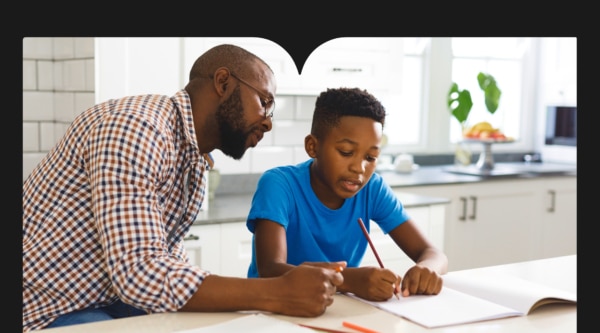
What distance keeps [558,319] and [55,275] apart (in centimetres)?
99

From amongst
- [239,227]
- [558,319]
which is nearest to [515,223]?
[239,227]

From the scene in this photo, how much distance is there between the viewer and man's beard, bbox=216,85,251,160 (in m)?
1.56

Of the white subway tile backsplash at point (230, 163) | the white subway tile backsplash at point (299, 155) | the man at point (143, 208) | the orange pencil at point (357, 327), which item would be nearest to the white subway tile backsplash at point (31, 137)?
the white subway tile backsplash at point (230, 163)

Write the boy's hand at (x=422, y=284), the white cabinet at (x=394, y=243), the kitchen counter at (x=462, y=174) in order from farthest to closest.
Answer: the kitchen counter at (x=462, y=174) < the white cabinet at (x=394, y=243) < the boy's hand at (x=422, y=284)

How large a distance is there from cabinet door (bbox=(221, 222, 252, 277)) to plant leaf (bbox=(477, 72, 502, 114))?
2135 millimetres

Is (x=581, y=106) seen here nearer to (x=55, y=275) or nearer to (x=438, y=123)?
(x=55, y=275)

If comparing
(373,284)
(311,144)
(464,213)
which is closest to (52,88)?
(311,144)

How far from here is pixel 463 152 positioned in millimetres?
4320

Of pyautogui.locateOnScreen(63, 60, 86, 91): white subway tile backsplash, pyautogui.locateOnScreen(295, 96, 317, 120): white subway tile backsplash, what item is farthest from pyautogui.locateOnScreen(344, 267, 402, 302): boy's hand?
pyautogui.locateOnScreen(295, 96, 317, 120): white subway tile backsplash

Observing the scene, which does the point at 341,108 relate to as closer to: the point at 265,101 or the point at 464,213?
the point at 265,101

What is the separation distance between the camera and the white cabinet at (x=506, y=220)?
373 centimetres

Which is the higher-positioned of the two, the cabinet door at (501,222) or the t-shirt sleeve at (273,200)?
the t-shirt sleeve at (273,200)

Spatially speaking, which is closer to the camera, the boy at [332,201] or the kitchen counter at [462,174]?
the boy at [332,201]

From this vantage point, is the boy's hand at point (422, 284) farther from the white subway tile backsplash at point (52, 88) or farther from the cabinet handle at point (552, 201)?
the cabinet handle at point (552, 201)
